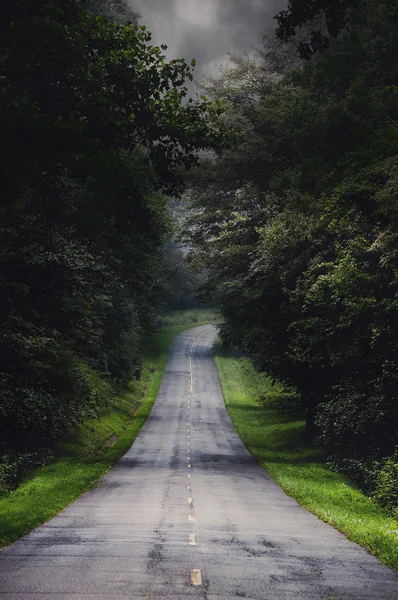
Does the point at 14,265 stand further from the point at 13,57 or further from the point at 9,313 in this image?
the point at 13,57

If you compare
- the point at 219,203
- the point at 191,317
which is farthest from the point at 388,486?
the point at 191,317

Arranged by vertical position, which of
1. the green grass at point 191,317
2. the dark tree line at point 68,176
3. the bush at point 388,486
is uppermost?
the green grass at point 191,317

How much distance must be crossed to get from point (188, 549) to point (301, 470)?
15796 millimetres

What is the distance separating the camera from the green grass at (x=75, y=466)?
54.3 ft

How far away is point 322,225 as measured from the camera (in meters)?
27.5

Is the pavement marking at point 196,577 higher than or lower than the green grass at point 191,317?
lower

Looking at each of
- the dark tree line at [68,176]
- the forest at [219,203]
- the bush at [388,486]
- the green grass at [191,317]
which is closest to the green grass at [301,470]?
the bush at [388,486]

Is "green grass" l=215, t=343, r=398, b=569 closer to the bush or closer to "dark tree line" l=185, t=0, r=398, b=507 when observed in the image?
the bush

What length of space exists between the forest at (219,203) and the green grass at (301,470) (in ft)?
3.08

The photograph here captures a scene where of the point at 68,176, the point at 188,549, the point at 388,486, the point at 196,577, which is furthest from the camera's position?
the point at 68,176

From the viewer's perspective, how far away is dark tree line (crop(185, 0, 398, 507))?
2231 cm

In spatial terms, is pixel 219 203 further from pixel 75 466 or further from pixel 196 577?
pixel 196 577

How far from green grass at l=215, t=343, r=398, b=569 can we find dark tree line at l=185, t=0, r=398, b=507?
96 cm

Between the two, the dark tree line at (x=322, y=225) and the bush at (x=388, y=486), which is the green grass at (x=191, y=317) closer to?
the dark tree line at (x=322, y=225)
